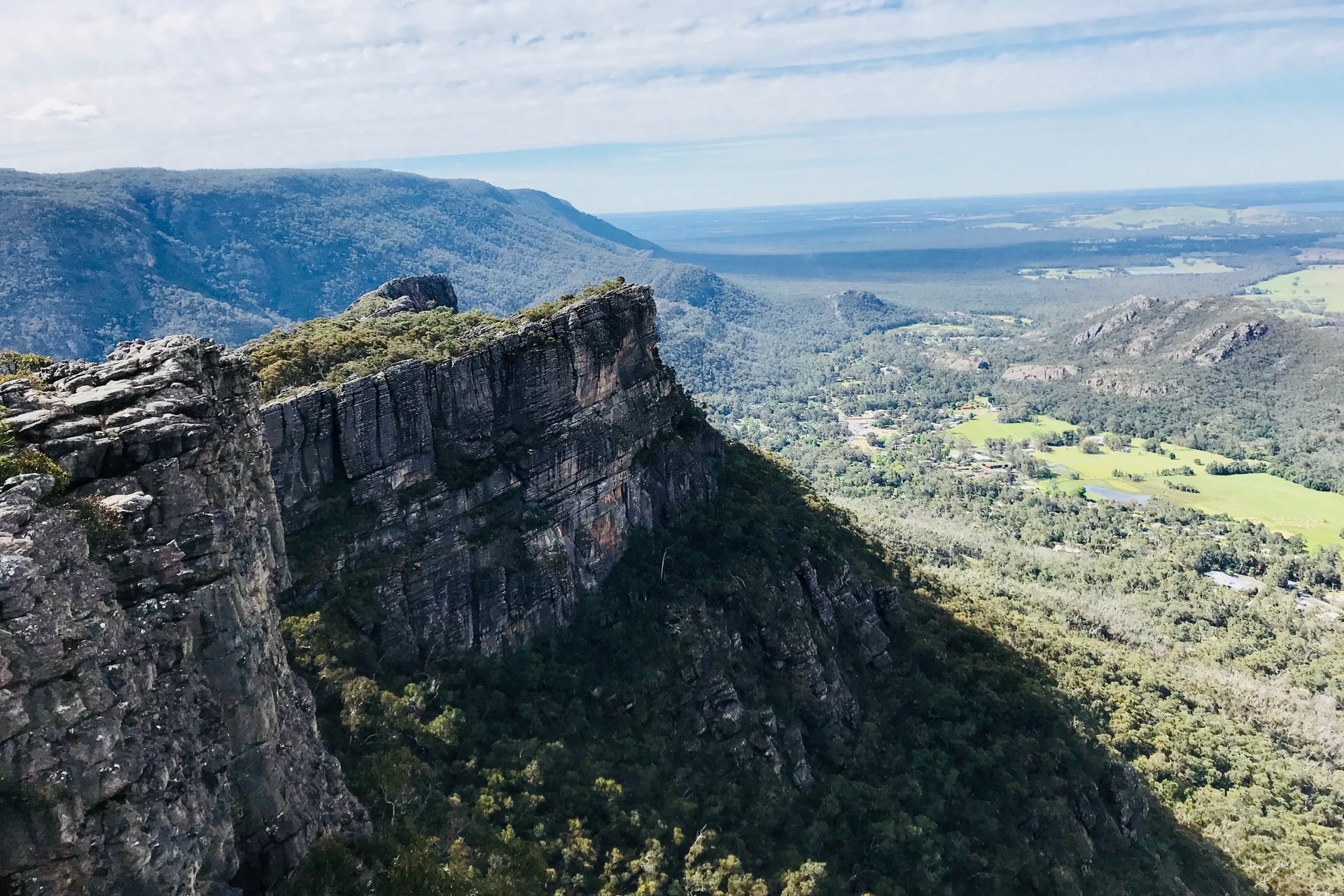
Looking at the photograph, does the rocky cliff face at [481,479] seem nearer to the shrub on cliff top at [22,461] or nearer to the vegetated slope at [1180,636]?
the shrub on cliff top at [22,461]

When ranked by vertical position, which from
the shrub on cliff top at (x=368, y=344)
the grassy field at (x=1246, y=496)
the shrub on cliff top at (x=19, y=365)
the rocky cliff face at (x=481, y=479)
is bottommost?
the grassy field at (x=1246, y=496)

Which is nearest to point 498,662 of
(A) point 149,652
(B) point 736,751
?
(B) point 736,751

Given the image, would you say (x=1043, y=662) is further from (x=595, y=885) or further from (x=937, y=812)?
(x=595, y=885)

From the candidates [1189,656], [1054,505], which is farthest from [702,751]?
[1054,505]

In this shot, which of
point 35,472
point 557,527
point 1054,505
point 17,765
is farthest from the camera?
point 1054,505

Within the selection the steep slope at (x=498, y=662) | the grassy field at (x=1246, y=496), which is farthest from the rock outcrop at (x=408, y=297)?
the grassy field at (x=1246, y=496)

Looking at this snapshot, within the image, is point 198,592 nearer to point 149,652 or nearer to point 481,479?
point 149,652
